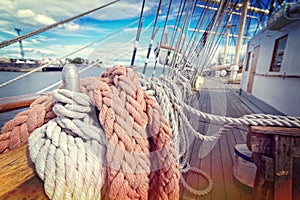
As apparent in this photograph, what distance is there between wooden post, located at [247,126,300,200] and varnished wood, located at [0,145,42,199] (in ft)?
2.97

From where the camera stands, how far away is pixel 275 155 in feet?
2.69

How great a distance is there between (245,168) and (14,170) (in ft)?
4.71

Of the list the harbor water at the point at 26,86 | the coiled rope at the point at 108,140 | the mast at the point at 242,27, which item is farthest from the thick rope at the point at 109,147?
the mast at the point at 242,27

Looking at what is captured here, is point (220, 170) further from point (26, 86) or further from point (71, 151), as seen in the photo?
point (26, 86)

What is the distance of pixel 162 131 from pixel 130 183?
0.13 meters

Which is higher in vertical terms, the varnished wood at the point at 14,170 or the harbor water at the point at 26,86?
the varnished wood at the point at 14,170

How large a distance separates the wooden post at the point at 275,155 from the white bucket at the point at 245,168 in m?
0.33

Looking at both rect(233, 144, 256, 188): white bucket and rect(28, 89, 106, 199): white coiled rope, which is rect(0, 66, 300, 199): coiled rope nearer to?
rect(28, 89, 106, 199): white coiled rope

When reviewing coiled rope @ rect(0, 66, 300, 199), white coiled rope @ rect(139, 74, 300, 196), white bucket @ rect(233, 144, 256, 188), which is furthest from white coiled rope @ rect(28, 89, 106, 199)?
white bucket @ rect(233, 144, 256, 188)

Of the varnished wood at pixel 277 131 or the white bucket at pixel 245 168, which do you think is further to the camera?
the white bucket at pixel 245 168

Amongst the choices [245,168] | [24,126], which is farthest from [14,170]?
[245,168]

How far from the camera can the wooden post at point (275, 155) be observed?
31.6 inches

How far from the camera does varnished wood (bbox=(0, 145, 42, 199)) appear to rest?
296 millimetres

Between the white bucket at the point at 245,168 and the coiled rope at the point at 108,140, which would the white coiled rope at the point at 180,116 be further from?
the white bucket at the point at 245,168
